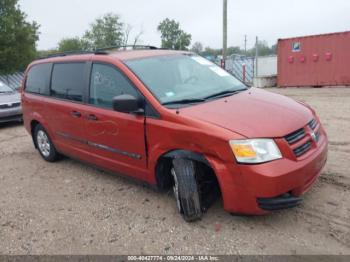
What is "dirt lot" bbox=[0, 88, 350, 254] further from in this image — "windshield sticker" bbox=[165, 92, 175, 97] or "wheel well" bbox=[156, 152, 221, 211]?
"windshield sticker" bbox=[165, 92, 175, 97]

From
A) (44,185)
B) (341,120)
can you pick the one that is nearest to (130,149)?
(44,185)

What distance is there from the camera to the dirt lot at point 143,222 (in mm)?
3094

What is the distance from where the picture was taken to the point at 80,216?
385 cm

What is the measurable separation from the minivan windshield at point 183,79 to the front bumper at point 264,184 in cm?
98

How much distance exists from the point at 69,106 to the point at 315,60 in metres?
14.2

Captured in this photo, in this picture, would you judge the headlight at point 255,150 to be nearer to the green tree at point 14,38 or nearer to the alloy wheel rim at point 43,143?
the alloy wheel rim at point 43,143

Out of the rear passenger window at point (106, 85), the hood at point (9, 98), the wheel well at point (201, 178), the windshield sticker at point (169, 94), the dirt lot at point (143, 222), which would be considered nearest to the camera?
the dirt lot at point (143, 222)

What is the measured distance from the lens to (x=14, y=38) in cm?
2266

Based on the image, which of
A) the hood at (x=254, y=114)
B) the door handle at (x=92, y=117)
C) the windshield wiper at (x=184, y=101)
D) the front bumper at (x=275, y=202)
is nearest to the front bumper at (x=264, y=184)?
→ the front bumper at (x=275, y=202)

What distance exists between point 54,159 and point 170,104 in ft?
10.2

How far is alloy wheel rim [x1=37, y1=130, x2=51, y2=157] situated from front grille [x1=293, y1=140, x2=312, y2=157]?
4169mm

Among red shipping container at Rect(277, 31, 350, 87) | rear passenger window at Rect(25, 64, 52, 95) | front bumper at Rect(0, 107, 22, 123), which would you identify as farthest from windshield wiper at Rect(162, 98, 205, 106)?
red shipping container at Rect(277, 31, 350, 87)

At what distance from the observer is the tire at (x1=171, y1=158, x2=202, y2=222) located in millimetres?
3377

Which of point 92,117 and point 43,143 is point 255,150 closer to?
point 92,117
